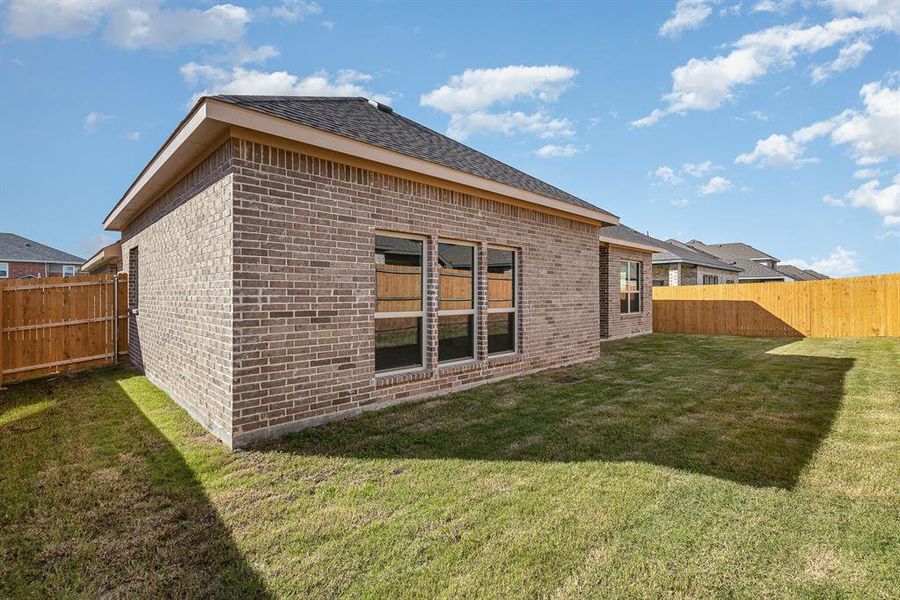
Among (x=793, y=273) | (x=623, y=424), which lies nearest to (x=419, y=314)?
(x=623, y=424)

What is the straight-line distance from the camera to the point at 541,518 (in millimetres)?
2818

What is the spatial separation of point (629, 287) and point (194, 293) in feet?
46.3

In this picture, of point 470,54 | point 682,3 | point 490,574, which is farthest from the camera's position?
point 470,54

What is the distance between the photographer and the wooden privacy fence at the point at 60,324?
7594 millimetres

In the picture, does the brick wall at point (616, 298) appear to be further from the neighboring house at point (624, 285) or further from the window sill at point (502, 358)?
the window sill at point (502, 358)

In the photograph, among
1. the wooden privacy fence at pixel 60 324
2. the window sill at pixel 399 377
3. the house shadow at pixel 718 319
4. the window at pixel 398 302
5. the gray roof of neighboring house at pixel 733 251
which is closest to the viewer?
the window sill at pixel 399 377

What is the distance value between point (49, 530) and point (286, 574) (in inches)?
74.8

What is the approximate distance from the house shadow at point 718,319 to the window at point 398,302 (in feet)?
48.8

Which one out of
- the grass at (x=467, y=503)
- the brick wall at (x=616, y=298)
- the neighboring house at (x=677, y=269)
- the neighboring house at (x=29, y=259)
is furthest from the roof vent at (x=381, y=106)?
the neighboring house at (x=29, y=259)

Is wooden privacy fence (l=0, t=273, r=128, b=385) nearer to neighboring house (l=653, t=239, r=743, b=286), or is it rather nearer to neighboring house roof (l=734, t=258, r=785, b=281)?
neighboring house (l=653, t=239, r=743, b=286)

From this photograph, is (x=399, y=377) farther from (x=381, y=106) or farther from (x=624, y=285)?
(x=624, y=285)

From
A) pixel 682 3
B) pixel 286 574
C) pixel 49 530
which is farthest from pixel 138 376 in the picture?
pixel 682 3

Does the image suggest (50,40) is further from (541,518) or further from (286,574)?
(541,518)

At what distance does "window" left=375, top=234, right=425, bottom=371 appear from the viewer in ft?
18.4
